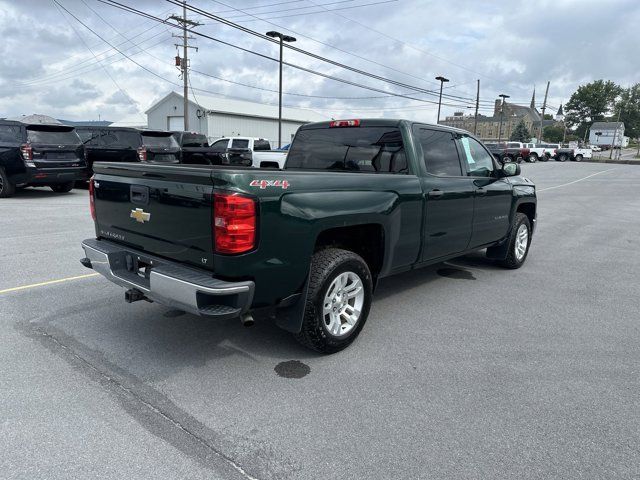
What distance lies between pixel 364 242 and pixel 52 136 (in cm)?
1108

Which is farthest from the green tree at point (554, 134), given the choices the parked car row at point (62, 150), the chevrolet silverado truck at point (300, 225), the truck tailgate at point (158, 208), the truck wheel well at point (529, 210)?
the truck tailgate at point (158, 208)

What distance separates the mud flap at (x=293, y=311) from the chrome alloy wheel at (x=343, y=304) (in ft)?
0.63

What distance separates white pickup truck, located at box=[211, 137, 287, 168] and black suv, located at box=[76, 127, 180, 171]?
399cm

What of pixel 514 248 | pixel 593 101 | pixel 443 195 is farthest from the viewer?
pixel 593 101

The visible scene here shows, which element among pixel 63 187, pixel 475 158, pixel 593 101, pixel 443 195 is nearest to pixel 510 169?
pixel 475 158

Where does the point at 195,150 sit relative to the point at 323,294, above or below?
above

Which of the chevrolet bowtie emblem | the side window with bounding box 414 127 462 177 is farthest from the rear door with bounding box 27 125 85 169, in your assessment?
the side window with bounding box 414 127 462 177

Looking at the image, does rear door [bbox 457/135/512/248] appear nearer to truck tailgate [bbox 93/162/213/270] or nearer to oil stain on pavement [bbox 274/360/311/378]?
oil stain on pavement [bbox 274/360/311/378]

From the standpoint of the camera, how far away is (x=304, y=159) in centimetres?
514

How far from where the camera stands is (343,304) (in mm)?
3803

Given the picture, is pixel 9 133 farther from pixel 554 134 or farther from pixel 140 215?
pixel 554 134

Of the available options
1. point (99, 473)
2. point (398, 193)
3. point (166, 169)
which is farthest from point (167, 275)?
point (398, 193)

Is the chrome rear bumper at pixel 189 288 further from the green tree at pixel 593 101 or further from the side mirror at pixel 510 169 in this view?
the green tree at pixel 593 101

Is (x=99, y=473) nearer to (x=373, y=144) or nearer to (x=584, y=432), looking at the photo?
(x=584, y=432)
